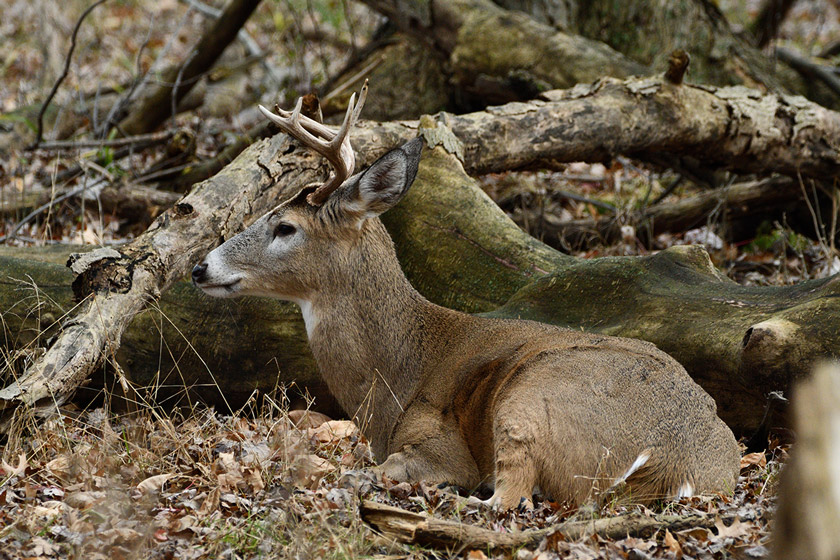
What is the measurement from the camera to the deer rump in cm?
416

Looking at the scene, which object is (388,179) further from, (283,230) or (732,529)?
(732,529)

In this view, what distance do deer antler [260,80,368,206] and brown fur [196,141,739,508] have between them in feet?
0.29

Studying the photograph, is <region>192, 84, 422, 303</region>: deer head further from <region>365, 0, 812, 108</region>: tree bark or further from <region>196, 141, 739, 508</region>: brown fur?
<region>365, 0, 812, 108</region>: tree bark

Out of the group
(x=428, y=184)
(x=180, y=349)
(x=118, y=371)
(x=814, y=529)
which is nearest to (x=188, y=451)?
(x=118, y=371)

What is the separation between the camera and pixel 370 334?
5254mm

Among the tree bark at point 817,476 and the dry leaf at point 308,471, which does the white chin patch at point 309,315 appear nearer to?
the dry leaf at point 308,471

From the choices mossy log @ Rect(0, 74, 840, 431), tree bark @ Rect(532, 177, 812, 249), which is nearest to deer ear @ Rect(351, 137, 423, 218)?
mossy log @ Rect(0, 74, 840, 431)

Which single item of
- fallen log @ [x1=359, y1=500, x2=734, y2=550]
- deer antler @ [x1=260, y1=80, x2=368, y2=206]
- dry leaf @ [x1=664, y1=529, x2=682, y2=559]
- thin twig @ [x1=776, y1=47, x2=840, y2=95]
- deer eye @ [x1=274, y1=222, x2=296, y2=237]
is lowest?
dry leaf @ [x1=664, y1=529, x2=682, y2=559]

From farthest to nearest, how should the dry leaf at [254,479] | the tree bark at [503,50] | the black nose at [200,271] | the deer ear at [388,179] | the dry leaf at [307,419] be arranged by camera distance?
the tree bark at [503,50] → the dry leaf at [307,419] → the black nose at [200,271] → the deer ear at [388,179] → the dry leaf at [254,479]

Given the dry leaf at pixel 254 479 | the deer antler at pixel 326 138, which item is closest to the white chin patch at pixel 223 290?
the deer antler at pixel 326 138

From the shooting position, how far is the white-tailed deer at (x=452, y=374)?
4.18 m

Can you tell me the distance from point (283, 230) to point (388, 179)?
30.1 inches

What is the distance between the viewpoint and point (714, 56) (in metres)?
9.80

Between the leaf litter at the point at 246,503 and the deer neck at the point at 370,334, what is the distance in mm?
248
